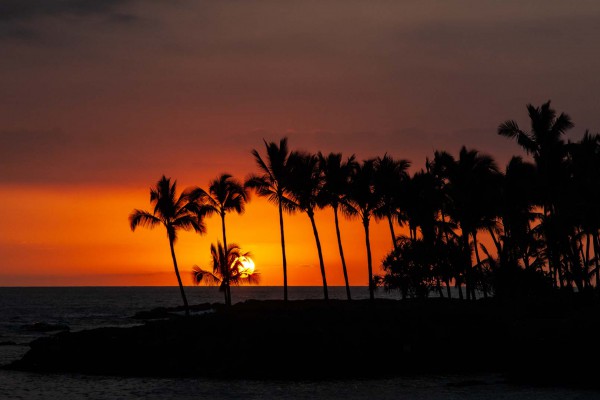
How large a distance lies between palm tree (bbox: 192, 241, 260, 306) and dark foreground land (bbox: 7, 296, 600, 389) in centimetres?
2244

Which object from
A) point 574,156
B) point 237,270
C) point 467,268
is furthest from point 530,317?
point 237,270

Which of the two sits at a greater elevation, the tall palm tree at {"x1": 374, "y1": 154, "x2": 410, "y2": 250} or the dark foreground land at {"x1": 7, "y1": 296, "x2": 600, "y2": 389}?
the tall palm tree at {"x1": 374, "y1": 154, "x2": 410, "y2": 250}

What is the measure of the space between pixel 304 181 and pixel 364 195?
5675mm

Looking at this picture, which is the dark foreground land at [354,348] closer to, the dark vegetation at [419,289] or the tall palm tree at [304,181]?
the dark vegetation at [419,289]

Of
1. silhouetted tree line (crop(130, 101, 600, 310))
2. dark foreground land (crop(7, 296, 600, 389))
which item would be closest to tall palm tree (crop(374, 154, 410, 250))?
silhouetted tree line (crop(130, 101, 600, 310))

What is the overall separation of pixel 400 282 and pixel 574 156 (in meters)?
18.6

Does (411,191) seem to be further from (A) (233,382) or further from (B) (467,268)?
(A) (233,382)

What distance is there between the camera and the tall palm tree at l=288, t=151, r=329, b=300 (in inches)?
2456

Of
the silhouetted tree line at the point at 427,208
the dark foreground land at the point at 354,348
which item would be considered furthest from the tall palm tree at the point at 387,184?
the dark foreground land at the point at 354,348

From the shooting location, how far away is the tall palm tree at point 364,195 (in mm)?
64875

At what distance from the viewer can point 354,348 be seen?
133ft

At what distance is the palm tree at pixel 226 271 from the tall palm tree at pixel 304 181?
8.50 m

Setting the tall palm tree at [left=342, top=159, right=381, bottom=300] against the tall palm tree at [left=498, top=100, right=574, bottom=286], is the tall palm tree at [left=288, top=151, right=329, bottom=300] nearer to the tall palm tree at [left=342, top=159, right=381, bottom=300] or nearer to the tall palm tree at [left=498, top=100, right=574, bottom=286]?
the tall palm tree at [left=342, top=159, right=381, bottom=300]

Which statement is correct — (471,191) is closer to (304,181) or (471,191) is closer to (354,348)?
(304,181)
